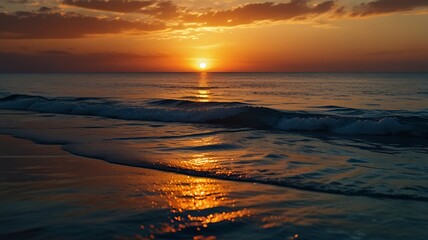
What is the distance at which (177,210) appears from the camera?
5289 mm

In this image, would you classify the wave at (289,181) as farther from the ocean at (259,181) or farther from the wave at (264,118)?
the wave at (264,118)

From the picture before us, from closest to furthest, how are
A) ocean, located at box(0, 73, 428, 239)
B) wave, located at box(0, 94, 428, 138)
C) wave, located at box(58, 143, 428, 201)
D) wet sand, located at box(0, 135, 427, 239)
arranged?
wet sand, located at box(0, 135, 427, 239)
ocean, located at box(0, 73, 428, 239)
wave, located at box(58, 143, 428, 201)
wave, located at box(0, 94, 428, 138)

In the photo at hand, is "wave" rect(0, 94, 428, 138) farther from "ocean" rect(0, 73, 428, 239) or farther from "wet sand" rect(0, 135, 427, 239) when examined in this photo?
"wet sand" rect(0, 135, 427, 239)

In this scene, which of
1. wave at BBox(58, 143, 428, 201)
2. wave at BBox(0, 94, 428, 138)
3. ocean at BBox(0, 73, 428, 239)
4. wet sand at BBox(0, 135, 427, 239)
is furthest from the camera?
wave at BBox(0, 94, 428, 138)

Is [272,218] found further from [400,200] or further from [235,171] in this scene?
[235,171]

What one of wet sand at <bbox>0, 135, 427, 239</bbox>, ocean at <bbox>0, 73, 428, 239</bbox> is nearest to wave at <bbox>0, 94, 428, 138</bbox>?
ocean at <bbox>0, 73, 428, 239</bbox>

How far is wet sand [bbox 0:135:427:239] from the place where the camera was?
452 centimetres

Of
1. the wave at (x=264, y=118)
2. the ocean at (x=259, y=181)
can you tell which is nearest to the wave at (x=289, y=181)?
the ocean at (x=259, y=181)

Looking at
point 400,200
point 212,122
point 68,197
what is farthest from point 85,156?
point 212,122

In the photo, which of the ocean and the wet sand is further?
the ocean

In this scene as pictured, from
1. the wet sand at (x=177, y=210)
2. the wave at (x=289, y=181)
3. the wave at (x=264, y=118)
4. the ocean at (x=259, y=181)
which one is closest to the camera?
the wet sand at (x=177, y=210)

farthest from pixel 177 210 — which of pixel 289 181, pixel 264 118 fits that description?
pixel 264 118

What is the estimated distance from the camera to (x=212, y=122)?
59.3ft

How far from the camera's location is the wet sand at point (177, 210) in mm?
4516
